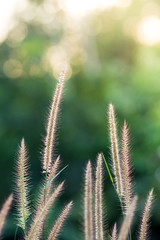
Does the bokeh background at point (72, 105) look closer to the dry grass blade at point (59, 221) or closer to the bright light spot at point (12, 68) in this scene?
the bright light spot at point (12, 68)

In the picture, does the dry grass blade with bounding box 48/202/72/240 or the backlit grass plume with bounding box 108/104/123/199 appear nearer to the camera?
the dry grass blade with bounding box 48/202/72/240

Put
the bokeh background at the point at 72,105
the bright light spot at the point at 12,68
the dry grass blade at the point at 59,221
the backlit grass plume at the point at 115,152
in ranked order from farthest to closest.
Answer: the bright light spot at the point at 12,68 < the bokeh background at the point at 72,105 < the backlit grass plume at the point at 115,152 < the dry grass blade at the point at 59,221

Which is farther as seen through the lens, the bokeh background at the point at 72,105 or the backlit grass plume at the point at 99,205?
the bokeh background at the point at 72,105

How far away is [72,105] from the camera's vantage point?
9.20 meters

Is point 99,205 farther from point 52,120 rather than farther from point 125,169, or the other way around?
point 52,120

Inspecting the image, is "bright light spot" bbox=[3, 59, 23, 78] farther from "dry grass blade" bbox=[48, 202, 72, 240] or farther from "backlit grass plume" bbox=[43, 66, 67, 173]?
"dry grass blade" bbox=[48, 202, 72, 240]

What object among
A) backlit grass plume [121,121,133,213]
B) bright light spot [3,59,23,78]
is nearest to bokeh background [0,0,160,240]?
bright light spot [3,59,23,78]

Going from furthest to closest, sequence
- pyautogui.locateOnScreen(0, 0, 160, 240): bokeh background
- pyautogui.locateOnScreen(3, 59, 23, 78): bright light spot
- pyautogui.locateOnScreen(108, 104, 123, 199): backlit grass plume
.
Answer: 1. pyautogui.locateOnScreen(3, 59, 23, 78): bright light spot
2. pyautogui.locateOnScreen(0, 0, 160, 240): bokeh background
3. pyautogui.locateOnScreen(108, 104, 123, 199): backlit grass plume

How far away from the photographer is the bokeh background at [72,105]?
7570 mm

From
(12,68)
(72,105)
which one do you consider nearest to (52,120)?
(72,105)

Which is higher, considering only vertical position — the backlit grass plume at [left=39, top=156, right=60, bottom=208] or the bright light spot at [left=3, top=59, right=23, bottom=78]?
the bright light spot at [left=3, top=59, right=23, bottom=78]

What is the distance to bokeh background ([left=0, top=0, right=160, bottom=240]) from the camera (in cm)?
757

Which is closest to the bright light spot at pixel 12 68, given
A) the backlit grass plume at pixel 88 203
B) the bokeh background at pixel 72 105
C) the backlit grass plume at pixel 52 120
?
the bokeh background at pixel 72 105

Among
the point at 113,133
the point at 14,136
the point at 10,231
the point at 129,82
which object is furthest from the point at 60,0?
the point at 113,133
